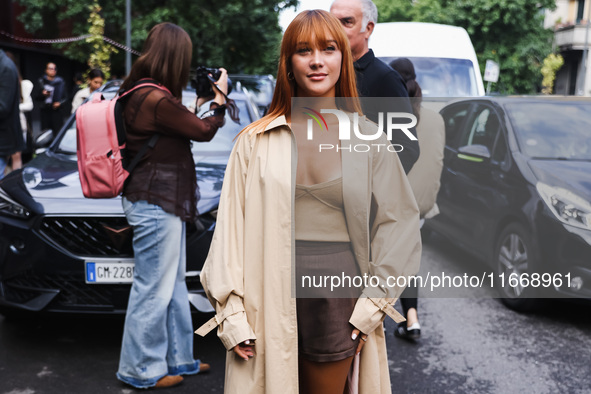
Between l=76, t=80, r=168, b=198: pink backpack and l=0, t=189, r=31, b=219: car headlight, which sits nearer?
l=76, t=80, r=168, b=198: pink backpack

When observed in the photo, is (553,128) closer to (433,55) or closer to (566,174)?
(566,174)

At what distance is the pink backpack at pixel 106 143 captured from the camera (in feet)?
11.6

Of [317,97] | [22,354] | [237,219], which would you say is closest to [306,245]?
[237,219]

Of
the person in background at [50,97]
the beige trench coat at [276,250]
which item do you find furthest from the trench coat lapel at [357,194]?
the person in background at [50,97]

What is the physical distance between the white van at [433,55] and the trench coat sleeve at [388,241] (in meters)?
7.47

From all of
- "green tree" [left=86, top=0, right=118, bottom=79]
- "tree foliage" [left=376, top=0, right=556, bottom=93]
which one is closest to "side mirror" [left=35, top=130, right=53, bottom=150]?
"green tree" [left=86, top=0, right=118, bottom=79]

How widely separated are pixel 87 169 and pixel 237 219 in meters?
1.65

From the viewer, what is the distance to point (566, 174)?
4.99m

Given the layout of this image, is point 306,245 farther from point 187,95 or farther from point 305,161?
point 187,95

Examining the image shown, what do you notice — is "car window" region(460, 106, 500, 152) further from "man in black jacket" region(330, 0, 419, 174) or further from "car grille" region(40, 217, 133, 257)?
"car grille" region(40, 217, 133, 257)

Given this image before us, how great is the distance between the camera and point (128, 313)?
3699 millimetres

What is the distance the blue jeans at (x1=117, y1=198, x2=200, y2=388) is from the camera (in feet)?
11.8

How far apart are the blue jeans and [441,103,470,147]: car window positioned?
12.7 ft

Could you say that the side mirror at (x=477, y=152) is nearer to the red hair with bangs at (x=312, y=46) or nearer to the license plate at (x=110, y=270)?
the license plate at (x=110, y=270)
